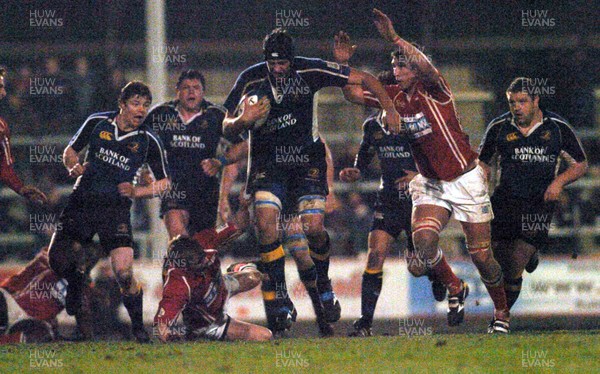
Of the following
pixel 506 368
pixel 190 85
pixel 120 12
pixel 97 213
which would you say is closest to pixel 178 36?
pixel 120 12

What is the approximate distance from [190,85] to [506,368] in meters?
5.01

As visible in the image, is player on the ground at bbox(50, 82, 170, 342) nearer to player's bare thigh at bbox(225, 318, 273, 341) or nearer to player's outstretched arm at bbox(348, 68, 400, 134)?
player's bare thigh at bbox(225, 318, 273, 341)

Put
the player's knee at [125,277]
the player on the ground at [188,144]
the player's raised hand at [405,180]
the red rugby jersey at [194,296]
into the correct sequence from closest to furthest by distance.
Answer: the red rugby jersey at [194,296]
the player's knee at [125,277]
the player's raised hand at [405,180]
the player on the ground at [188,144]

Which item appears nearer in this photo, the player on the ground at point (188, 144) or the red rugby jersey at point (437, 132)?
the red rugby jersey at point (437, 132)

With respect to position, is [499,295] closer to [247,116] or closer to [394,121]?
[394,121]

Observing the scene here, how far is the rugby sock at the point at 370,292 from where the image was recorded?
11.6m

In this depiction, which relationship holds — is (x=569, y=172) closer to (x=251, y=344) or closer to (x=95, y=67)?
(x=251, y=344)

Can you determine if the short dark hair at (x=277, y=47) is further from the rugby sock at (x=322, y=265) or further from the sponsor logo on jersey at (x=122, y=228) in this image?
the sponsor logo on jersey at (x=122, y=228)

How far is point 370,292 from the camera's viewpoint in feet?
38.3

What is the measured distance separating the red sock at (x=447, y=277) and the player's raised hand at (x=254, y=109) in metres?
1.92

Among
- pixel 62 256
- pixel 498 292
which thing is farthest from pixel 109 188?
pixel 498 292

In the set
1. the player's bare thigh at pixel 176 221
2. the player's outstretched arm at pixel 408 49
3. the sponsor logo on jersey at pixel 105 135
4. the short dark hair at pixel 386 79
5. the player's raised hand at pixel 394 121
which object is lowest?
the player's bare thigh at pixel 176 221

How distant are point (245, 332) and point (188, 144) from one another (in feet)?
7.82

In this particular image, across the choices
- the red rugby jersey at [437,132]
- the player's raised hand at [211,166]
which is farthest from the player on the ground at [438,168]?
the player's raised hand at [211,166]
